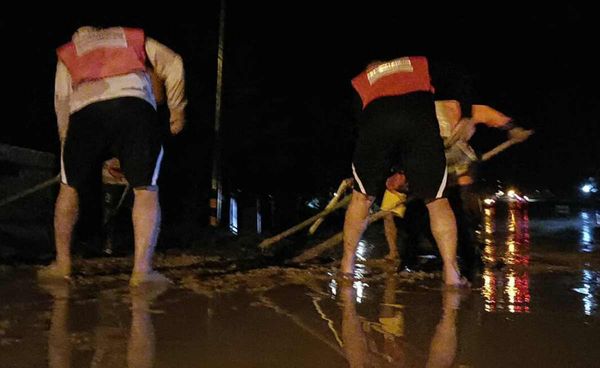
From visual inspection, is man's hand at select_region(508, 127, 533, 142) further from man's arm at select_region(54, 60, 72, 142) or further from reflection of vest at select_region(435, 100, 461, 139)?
man's arm at select_region(54, 60, 72, 142)

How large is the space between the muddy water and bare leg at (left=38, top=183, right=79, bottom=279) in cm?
15

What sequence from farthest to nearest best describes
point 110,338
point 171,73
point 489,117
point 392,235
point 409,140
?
point 392,235
point 489,117
point 409,140
point 171,73
point 110,338

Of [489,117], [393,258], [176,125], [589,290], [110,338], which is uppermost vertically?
[489,117]

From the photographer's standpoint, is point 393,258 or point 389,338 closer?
point 389,338

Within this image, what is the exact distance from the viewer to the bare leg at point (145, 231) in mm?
5488

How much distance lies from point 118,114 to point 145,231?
774 mm

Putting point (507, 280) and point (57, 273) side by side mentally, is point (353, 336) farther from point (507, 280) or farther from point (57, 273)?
point (507, 280)

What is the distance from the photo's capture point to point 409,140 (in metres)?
5.87

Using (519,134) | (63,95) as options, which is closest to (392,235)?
(519,134)

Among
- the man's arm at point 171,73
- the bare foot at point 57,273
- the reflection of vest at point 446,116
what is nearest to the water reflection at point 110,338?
the bare foot at point 57,273

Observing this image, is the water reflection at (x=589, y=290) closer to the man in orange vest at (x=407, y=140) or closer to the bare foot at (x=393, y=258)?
the man in orange vest at (x=407, y=140)

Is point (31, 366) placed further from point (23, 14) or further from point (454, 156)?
point (23, 14)

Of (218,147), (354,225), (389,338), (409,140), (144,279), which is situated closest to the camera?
(389,338)

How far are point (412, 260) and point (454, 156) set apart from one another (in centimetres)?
114
